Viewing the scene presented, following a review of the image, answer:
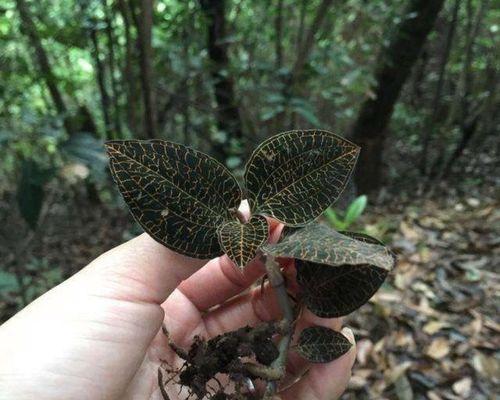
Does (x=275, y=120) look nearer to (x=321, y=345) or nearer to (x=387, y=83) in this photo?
(x=387, y=83)

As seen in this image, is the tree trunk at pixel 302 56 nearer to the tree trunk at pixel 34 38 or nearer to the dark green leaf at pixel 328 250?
the tree trunk at pixel 34 38

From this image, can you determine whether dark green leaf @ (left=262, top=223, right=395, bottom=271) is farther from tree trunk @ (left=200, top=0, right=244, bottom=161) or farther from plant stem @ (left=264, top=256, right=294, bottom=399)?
tree trunk @ (left=200, top=0, right=244, bottom=161)

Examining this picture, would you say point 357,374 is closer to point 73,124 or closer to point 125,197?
point 125,197

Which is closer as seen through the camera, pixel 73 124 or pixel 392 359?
pixel 392 359

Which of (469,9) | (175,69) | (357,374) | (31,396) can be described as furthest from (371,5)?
(31,396)

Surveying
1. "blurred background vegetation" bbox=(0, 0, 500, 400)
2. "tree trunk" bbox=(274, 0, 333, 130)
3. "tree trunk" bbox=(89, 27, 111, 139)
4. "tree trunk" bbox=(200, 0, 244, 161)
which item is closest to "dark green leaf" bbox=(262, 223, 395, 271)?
"blurred background vegetation" bbox=(0, 0, 500, 400)

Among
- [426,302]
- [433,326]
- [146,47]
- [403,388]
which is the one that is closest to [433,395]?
[403,388]
